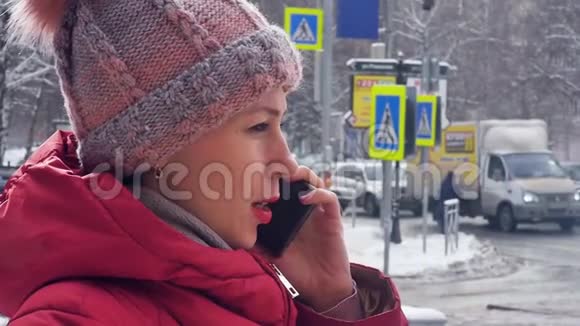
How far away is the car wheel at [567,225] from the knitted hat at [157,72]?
1907 centimetres

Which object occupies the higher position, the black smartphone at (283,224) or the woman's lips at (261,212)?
the woman's lips at (261,212)

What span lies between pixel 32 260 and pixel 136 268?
0.52 ft

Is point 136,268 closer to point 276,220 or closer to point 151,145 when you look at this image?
point 151,145

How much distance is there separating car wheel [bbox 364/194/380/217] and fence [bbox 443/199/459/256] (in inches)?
335

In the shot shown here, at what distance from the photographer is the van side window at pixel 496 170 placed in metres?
20.6

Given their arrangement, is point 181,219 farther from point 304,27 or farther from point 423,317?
point 304,27

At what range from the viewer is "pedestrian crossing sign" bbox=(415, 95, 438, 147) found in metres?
14.1

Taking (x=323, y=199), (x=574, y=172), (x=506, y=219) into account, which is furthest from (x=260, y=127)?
(x=574, y=172)

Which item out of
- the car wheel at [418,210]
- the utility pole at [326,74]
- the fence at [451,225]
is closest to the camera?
the fence at [451,225]

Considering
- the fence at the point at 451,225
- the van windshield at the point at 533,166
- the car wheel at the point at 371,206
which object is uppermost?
the van windshield at the point at 533,166

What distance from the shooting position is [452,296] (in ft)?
38.1

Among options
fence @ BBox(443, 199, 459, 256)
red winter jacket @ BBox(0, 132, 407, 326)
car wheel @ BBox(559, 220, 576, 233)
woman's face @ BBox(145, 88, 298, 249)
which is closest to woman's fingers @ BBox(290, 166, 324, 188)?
woman's face @ BBox(145, 88, 298, 249)

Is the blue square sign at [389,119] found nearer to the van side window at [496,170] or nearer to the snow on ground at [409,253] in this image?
the snow on ground at [409,253]
